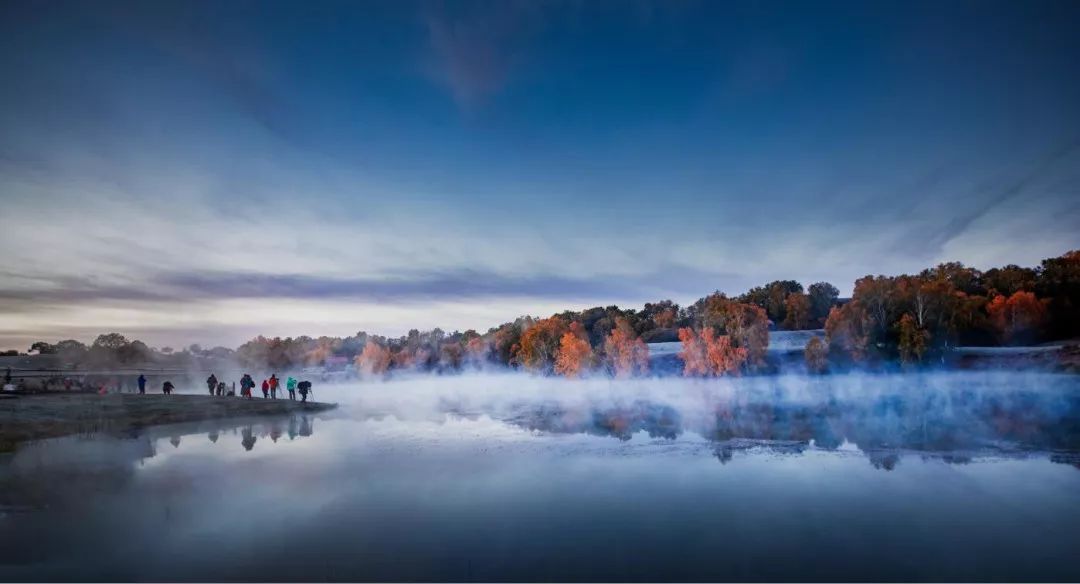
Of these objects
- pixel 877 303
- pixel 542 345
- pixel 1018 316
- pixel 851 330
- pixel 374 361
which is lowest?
pixel 374 361

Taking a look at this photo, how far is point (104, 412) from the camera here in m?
37.4

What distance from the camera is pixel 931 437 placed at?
34031 mm

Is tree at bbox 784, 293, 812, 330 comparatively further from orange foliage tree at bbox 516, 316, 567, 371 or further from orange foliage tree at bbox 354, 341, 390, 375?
orange foliage tree at bbox 354, 341, 390, 375

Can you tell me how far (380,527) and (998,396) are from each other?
69636 millimetres

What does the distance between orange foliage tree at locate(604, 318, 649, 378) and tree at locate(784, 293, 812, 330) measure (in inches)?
1985

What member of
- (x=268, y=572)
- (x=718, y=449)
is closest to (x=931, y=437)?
(x=718, y=449)

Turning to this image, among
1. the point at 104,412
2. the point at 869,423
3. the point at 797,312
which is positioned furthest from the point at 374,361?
the point at 869,423

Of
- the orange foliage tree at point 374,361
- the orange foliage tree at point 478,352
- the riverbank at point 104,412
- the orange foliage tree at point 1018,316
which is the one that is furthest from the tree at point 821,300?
the riverbank at point 104,412

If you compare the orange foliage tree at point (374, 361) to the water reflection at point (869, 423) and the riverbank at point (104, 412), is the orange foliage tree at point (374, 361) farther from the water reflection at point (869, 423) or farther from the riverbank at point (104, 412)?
the riverbank at point (104, 412)

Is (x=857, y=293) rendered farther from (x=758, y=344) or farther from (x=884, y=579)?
(x=884, y=579)

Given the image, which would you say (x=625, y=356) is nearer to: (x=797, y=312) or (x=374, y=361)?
(x=797, y=312)

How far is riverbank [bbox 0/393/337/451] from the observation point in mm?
31219

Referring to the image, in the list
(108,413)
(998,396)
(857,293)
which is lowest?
(998,396)

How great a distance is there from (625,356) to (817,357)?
3570cm
